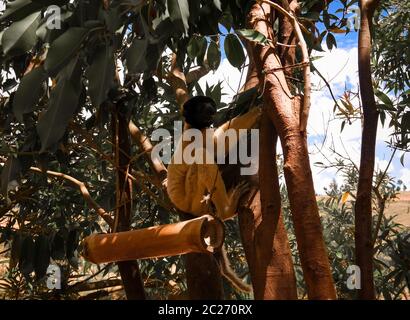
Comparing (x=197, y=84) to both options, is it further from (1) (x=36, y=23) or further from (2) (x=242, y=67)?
(1) (x=36, y=23)

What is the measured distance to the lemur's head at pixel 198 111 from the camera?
10.4 ft

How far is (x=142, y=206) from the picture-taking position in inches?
215

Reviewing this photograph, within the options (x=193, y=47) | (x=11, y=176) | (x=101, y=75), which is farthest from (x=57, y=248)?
(x=101, y=75)

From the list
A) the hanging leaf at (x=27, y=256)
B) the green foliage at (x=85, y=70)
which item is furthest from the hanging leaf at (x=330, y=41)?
the hanging leaf at (x=27, y=256)

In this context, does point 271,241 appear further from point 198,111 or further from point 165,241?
point 198,111

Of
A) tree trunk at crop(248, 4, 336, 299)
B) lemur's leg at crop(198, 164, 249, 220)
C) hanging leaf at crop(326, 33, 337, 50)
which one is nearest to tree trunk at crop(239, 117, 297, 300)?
tree trunk at crop(248, 4, 336, 299)

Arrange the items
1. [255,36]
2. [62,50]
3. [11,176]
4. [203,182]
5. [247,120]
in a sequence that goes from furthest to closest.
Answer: [203,182] < [11,176] < [247,120] < [255,36] < [62,50]

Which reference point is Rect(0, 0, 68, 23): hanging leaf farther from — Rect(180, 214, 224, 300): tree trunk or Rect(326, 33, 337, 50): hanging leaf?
Rect(326, 33, 337, 50): hanging leaf

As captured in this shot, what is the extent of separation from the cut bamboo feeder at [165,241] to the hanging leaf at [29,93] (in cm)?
→ 81

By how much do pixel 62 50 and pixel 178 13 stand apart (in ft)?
1.11

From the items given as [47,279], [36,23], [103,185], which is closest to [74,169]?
[103,185]

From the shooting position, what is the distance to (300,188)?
153 cm

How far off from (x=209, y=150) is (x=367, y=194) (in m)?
1.40

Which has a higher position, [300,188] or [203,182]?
[203,182]
